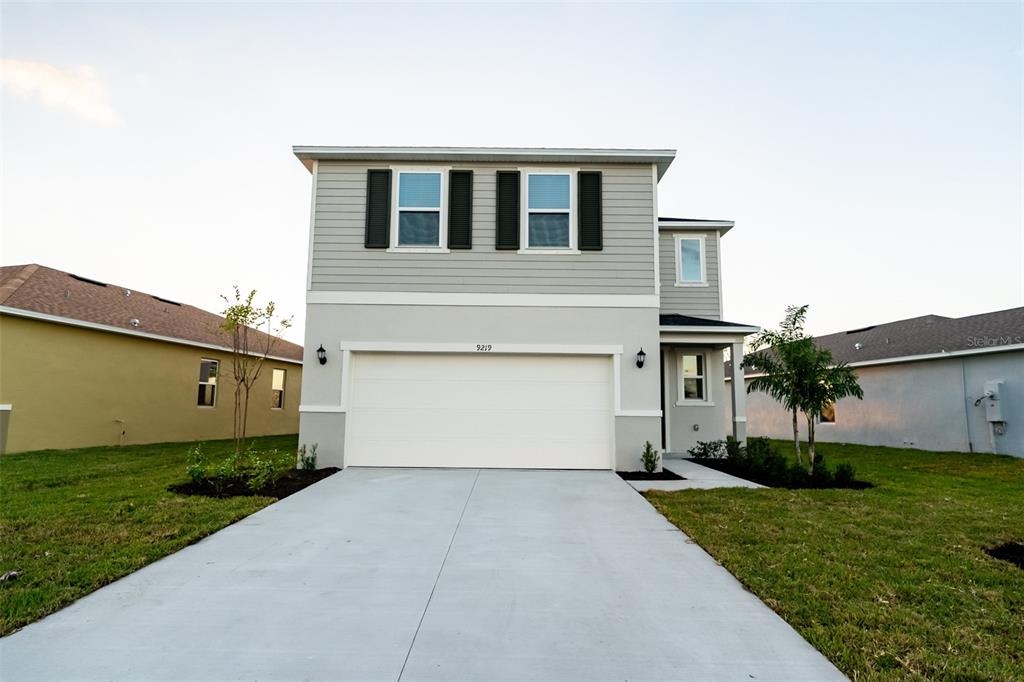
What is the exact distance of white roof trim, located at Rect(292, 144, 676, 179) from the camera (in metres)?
9.26

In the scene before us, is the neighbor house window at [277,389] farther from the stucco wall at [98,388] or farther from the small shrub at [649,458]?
the small shrub at [649,458]

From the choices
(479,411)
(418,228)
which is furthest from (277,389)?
→ (479,411)

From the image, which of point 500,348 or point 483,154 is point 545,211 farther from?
point 500,348

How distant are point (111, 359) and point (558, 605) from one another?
45.3 feet

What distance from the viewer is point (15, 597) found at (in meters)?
3.25

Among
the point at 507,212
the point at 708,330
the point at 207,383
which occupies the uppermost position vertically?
the point at 507,212

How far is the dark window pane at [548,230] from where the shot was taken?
9.45 meters

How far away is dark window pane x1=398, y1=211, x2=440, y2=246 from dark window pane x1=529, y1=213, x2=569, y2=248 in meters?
1.74

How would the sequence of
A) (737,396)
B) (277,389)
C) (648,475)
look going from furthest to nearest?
1. (277,389)
2. (737,396)
3. (648,475)

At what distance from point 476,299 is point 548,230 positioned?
6.05 feet

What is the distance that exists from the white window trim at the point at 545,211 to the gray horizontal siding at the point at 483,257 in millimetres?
116

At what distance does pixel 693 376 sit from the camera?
12.1 metres

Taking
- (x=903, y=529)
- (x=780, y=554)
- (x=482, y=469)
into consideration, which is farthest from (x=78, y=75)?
(x=903, y=529)

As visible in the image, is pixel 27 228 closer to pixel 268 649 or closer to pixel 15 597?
pixel 15 597
